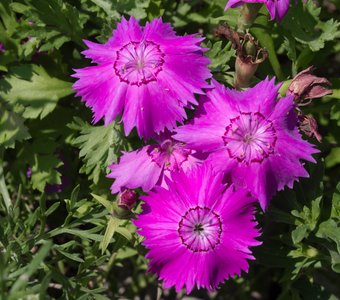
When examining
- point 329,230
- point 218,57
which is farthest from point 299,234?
point 218,57

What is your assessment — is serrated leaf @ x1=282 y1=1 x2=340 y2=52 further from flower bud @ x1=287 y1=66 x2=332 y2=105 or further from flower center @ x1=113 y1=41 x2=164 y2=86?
flower center @ x1=113 y1=41 x2=164 y2=86

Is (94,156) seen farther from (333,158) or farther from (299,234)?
(333,158)

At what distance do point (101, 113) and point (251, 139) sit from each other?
426 mm

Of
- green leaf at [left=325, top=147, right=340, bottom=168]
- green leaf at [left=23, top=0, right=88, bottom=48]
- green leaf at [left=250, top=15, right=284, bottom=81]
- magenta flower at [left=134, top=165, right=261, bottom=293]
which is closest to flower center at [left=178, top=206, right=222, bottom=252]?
magenta flower at [left=134, top=165, right=261, bottom=293]

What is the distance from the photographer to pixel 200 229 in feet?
5.28

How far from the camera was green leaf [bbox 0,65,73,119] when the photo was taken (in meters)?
2.22

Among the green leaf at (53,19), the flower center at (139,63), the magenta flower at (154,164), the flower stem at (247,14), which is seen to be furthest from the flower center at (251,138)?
the green leaf at (53,19)

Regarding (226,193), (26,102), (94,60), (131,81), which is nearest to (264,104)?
(226,193)

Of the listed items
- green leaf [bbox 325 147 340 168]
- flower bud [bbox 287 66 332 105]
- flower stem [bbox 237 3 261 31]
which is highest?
flower stem [bbox 237 3 261 31]

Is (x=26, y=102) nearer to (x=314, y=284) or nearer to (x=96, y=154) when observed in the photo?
(x=96, y=154)

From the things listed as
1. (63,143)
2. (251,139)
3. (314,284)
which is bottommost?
(314,284)

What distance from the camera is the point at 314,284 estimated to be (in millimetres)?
2084

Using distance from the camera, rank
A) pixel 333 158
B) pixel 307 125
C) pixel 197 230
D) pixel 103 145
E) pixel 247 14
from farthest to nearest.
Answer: pixel 333 158 < pixel 103 145 < pixel 247 14 < pixel 307 125 < pixel 197 230

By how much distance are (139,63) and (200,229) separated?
0.50 meters
